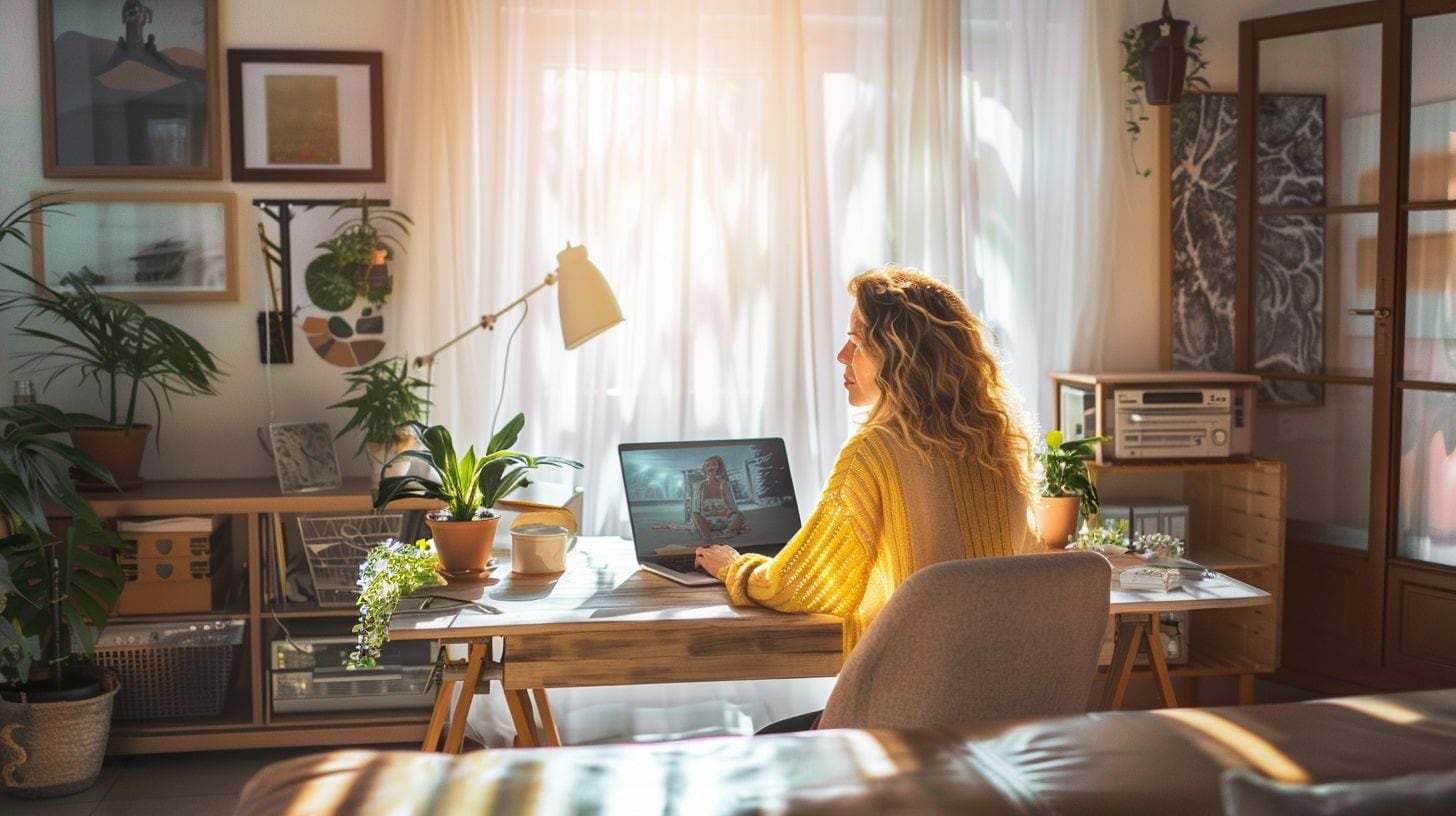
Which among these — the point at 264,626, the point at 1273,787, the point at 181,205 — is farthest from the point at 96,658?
the point at 1273,787

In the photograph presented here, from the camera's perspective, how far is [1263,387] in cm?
412

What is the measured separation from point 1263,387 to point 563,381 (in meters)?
2.20

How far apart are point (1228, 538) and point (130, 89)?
3.56 metres

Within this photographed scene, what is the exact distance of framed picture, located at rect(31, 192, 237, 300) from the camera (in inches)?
146

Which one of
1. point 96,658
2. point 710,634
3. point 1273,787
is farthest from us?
point 96,658

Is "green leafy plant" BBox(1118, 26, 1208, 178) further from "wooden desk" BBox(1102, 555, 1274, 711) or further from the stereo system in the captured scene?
"wooden desk" BBox(1102, 555, 1274, 711)

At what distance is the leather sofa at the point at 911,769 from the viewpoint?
1304mm

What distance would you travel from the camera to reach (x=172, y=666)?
139 inches

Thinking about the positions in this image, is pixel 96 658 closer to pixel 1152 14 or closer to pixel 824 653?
pixel 824 653

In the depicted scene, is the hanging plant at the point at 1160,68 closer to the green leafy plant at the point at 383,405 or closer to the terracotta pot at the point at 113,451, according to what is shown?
the green leafy plant at the point at 383,405

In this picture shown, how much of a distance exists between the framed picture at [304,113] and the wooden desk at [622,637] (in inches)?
66.4

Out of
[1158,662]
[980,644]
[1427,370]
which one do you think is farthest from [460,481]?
[1427,370]

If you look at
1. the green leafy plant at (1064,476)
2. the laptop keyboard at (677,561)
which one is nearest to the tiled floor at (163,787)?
the laptop keyboard at (677,561)

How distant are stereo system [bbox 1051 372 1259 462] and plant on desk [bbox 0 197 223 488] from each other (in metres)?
2.55
